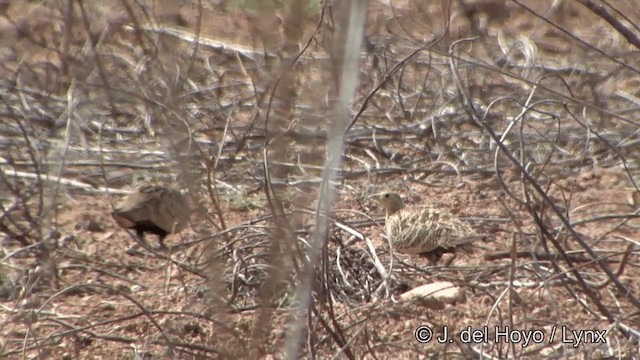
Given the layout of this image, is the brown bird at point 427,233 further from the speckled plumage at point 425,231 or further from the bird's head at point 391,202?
the bird's head at point 391,202

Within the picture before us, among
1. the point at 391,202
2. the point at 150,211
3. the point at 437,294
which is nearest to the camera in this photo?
the point at 437,294

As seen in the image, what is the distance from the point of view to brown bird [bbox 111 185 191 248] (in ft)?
17.4

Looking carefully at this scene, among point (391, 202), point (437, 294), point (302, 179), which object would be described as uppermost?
point (302, 179)

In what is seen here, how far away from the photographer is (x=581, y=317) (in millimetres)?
4023

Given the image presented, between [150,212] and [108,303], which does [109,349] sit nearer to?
[108,303]

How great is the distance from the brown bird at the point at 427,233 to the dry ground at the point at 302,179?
0.36ft

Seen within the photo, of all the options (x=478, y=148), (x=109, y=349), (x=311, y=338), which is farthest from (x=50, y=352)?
(x=478, y=148)

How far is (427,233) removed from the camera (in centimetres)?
483

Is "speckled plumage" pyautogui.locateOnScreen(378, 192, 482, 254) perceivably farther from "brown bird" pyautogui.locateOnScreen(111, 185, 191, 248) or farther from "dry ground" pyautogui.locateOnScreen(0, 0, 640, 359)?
"brown bird" pyautogui.locateOnScreen(111, 185, 191, 248)

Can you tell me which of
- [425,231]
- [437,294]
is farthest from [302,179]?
[437,294]

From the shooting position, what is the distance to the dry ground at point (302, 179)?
122 inches

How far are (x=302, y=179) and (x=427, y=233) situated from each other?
4.08ft

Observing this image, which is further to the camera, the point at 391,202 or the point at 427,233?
the point at 391,202

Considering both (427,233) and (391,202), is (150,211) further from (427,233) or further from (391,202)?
(427,233)
